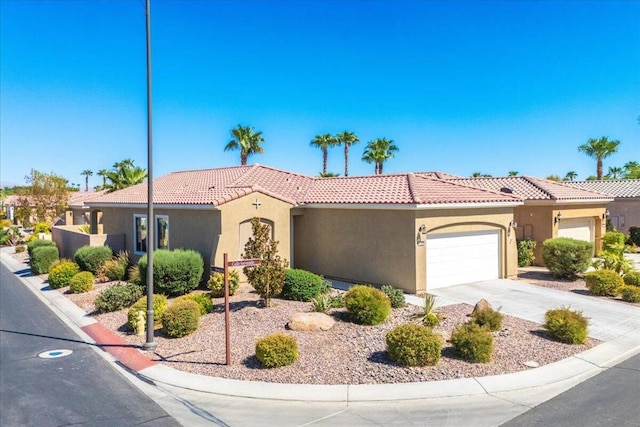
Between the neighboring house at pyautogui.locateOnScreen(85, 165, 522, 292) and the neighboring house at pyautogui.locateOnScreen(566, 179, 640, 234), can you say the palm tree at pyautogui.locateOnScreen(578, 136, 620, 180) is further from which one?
the neighboring house at pyautogui.locateOnScreen(85, 165, 522, 292)

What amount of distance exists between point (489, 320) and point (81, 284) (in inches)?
632

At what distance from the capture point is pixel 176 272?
1623cm

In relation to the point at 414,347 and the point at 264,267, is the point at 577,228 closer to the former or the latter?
the point at 264,267

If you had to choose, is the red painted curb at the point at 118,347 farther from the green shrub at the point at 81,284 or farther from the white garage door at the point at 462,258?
the white garage door at the point at 462,258

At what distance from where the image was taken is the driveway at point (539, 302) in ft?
43.3

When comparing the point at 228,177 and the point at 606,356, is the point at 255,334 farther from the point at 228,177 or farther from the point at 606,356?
the point at 228,177

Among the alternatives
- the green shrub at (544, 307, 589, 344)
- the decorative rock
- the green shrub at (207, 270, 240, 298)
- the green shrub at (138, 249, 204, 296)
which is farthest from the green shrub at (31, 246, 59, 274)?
the green shrub at (544, 307, 589, 344)

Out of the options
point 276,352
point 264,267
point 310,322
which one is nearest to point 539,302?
point 310,322

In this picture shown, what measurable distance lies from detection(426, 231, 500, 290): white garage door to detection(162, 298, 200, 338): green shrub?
8790 mm

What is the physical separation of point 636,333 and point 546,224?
1154 cm

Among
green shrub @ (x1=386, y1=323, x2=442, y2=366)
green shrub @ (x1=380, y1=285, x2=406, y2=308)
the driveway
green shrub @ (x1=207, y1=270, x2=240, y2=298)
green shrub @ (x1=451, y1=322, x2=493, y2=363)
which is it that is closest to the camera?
green shrub @ (x1=386, y1=323, x2=442, y2=366)

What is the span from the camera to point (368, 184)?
68.9ft

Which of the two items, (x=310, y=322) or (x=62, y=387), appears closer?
(x=62, y=387)

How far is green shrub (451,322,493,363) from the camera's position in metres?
10.1
